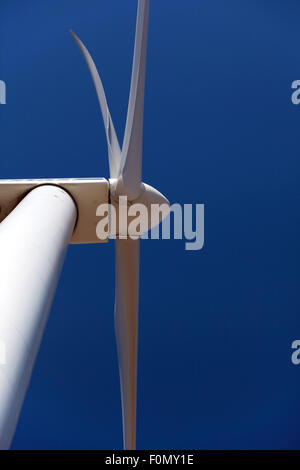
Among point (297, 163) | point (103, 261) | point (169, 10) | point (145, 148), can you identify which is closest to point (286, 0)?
point (169, 10)

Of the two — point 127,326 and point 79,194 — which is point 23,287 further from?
point 127,326

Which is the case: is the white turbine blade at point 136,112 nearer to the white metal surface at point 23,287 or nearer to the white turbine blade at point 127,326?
the white turbine blade at point 127,326

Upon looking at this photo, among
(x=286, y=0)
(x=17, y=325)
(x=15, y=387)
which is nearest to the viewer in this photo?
(x=15, y=387)

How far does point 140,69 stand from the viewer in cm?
666

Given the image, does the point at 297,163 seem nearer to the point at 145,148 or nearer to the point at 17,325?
the point at 145,148

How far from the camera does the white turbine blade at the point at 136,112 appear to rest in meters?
6.35

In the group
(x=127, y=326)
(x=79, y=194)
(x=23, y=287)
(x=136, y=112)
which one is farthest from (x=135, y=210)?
(x=23, y=287)

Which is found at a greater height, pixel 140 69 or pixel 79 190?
pixel 140 69

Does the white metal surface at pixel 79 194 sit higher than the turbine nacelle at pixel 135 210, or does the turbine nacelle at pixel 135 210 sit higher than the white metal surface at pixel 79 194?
the turbine nacelle at pixel 135 210

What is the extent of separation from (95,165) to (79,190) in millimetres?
10821

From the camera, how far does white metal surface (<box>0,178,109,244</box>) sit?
703 centimetres

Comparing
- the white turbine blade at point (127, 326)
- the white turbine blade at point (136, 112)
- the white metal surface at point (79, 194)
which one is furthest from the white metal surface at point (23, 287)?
the white turbine blade at point (127, 326)

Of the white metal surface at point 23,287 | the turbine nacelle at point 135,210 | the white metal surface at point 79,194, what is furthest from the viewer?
the turbine nacelle at point 135,210

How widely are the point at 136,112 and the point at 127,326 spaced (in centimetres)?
315
